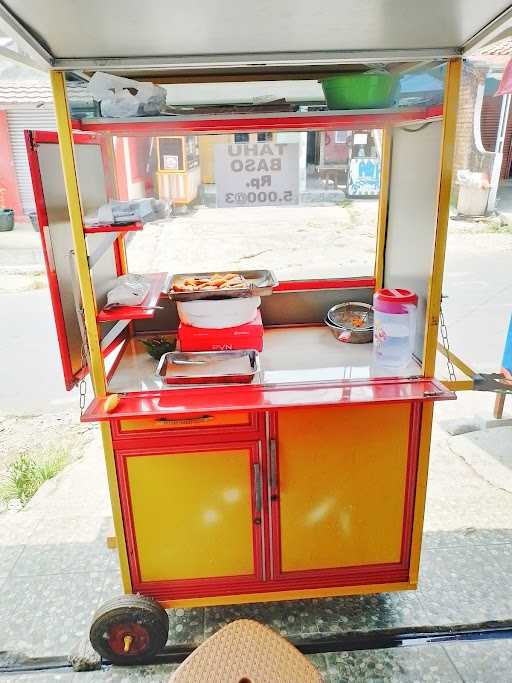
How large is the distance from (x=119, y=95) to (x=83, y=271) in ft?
2.14

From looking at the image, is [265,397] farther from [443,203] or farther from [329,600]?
Answer: [329,600]

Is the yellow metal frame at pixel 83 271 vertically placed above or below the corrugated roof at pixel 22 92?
below

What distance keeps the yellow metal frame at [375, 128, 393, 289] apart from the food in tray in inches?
29.5

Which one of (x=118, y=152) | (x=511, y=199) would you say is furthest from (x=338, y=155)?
(x=511, y=199)

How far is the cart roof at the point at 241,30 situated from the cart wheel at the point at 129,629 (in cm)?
212

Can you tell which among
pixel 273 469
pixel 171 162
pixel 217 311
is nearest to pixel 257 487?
pixel 273 469

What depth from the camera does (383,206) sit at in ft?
9.30

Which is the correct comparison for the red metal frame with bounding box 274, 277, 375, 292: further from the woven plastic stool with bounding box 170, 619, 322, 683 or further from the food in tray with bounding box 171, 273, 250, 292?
the woven plastic stool with bounding box 170, 619, 322, 683


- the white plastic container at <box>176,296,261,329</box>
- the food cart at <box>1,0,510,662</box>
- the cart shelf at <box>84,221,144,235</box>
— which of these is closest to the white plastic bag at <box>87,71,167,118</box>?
the food cart at <box>1,0,510,662</box>

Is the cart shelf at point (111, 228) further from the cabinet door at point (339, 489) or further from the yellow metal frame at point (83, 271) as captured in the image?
the cabinet door at point (339, 489)

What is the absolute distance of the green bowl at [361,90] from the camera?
A: 2031 millimetres

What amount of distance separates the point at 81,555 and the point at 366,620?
5.34 ft

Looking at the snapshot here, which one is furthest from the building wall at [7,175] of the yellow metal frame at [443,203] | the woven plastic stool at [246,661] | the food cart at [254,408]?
the woven plastic stool at [246,661]

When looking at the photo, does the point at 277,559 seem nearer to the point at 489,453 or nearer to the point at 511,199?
the point at 489,453
